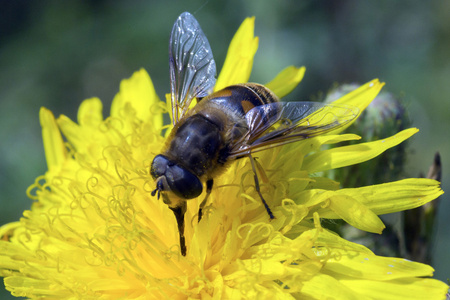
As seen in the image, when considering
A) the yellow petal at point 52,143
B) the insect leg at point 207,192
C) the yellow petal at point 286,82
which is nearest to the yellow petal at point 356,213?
the insect leg at point 207,192

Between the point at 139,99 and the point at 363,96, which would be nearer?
the point at 363,96

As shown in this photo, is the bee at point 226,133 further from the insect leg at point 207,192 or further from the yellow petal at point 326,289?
the yellow petal at point 326,289

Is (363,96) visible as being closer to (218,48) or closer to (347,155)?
(347,155)

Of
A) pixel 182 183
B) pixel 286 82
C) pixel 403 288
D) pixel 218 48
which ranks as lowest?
pixel 403 288

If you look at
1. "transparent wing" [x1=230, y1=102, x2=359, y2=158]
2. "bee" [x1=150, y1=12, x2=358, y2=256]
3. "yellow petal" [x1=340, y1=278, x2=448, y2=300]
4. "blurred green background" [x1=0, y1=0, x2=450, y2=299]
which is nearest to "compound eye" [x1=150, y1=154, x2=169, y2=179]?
"bee" [x1=150, y1=12, x2=358, y2=256]

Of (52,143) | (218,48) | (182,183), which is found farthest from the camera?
(218,48)

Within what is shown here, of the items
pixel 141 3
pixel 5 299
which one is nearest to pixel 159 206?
pixel 5 299

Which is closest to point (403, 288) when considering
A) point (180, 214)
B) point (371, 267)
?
point (371, 267)

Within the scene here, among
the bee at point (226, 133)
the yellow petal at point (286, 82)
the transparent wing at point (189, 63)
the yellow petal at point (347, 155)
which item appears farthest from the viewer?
the yellow petal at point (286, 82)
